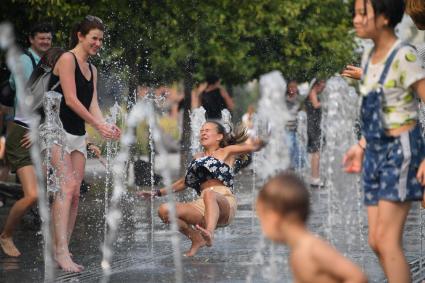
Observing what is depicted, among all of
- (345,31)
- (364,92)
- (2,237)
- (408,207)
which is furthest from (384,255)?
(345,31)

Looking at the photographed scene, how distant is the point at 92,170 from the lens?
23.2 meters

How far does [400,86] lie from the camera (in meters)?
5.47

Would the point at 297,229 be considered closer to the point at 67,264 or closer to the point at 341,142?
the point at 67,264

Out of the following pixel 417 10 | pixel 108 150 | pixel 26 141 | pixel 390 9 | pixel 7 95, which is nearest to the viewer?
pixel 390 9

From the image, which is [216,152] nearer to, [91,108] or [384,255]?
[91,108]

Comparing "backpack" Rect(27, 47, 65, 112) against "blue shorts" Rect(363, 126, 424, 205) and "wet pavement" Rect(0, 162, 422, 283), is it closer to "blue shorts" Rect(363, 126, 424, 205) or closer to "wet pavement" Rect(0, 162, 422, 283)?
"wet pavement" Rect(0, 162, 422, 283)

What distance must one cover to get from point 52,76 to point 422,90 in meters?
3.22

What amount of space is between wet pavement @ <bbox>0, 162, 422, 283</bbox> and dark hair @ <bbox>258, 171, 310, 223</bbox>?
2.78 meters

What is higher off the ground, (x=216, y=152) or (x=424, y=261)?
(x=216, y=152)

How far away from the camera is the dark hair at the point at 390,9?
5.56m

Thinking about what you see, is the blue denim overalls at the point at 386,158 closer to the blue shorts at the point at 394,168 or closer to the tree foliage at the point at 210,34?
the blue shorts at the point at 394,168

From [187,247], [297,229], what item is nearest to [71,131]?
[187,247]

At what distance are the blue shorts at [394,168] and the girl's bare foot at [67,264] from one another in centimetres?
266

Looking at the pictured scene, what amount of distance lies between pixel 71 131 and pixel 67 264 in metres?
0.87
